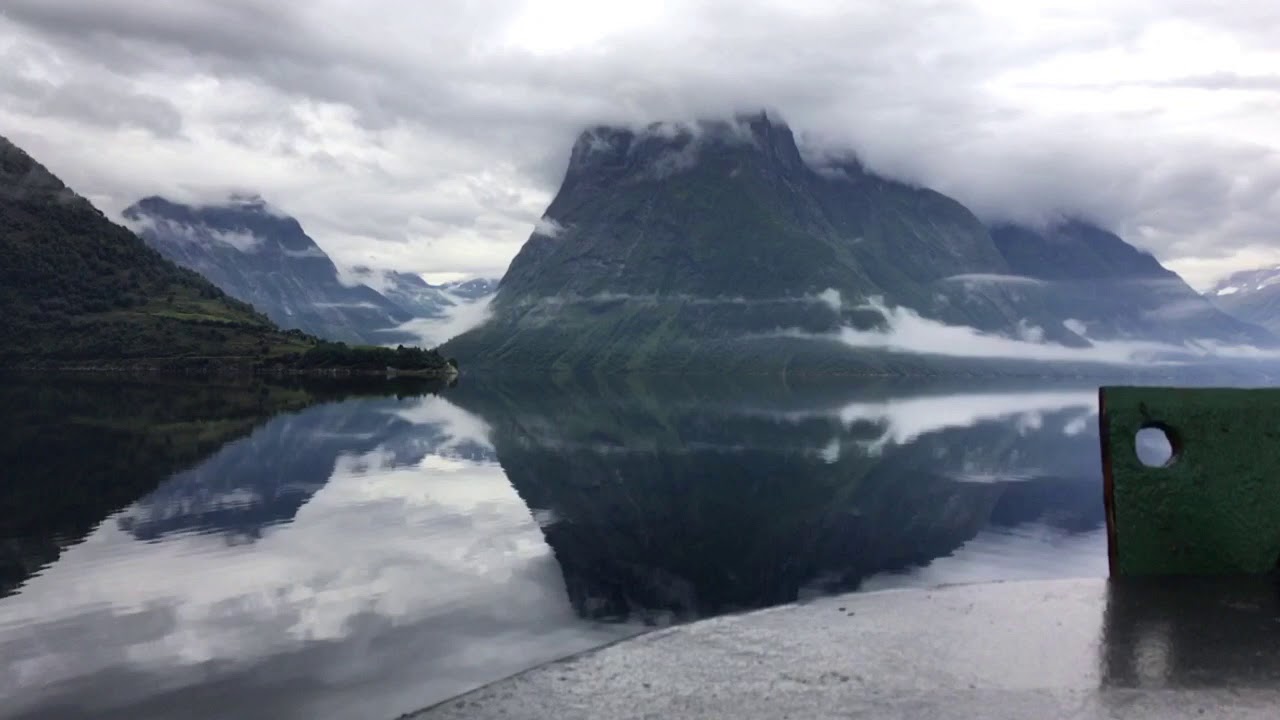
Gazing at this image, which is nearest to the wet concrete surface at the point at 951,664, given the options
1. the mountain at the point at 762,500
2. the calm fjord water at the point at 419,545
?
the calm fjord water at the point at 419,545

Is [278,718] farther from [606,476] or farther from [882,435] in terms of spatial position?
[882,435]

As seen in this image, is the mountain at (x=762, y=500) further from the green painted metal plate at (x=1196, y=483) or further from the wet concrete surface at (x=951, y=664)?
the green painted metal plate at (x=1196, y=483)

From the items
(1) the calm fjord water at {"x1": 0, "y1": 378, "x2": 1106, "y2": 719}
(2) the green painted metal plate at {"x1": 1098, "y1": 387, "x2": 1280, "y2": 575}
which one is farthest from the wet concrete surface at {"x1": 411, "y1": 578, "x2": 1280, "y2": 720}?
(1) the calm fjord water at {"x1": 0, "y1": 378, "x2": 1106, "y2": 719}

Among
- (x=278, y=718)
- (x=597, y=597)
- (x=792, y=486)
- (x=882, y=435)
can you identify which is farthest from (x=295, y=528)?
Result: (x=882, y=435)

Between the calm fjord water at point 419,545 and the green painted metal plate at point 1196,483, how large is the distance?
28.0 ft

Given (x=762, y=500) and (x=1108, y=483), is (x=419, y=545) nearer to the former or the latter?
(x=762, y=500)

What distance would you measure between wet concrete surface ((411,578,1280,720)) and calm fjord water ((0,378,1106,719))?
4015 millimetres

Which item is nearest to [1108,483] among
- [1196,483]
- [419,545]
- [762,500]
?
[1196,483]

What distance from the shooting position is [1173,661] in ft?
56.5

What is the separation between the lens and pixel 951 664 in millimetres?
17516

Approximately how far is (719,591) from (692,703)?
14267 mm

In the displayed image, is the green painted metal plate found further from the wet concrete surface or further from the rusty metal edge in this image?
the wet concrete surface

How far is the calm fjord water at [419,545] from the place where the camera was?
21.5 metres

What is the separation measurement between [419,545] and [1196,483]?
26.5m
